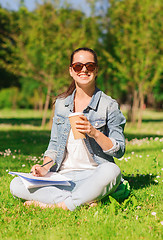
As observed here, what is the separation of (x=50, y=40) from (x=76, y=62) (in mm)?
13867

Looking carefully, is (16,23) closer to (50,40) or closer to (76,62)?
(50,40)

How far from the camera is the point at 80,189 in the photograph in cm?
339

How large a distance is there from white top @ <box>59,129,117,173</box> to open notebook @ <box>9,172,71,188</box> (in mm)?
224

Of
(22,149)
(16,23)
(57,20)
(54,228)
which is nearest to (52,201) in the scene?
(54,228)

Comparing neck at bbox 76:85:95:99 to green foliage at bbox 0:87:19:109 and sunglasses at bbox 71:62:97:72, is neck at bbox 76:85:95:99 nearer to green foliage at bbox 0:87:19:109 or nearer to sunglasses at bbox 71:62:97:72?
sunglasses at bbox 71:62:97:72

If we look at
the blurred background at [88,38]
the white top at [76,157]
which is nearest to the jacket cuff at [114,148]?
the white top at [76,157]

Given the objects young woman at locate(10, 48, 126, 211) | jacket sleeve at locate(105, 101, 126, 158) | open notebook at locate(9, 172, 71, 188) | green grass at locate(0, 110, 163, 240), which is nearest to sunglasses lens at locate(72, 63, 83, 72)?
young woman at locate(10, 48, 126, 211)

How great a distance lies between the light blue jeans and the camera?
3.31 m

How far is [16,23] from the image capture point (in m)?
18.9

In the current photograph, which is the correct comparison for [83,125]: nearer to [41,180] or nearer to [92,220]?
[41,180]

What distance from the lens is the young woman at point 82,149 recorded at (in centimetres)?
340

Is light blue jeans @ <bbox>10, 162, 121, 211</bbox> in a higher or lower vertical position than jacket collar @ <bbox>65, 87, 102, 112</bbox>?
lower

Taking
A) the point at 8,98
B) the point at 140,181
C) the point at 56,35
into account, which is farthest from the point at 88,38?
the point at 8,98

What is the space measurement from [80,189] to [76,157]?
41 cm
